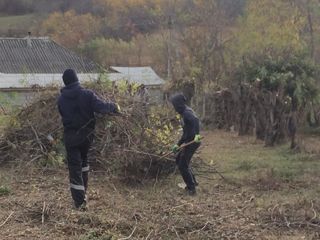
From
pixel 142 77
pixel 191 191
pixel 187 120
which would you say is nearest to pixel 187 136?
pixel 187 120

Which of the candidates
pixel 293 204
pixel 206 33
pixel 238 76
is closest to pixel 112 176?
pixel 293 204

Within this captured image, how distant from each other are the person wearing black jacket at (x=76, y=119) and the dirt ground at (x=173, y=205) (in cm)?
31

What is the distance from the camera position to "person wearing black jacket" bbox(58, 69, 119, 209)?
6.70m

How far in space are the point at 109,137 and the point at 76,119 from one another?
2480 mm

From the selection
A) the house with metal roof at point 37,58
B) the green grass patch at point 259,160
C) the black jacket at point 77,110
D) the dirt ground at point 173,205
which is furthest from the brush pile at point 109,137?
the house with metal roof at point 37,58

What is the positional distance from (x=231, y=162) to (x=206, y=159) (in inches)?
19.2

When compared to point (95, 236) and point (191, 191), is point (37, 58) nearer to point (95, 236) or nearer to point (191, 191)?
point (191, 191)

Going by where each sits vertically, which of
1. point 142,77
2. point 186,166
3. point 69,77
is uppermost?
point 69,77

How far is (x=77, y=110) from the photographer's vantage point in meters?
6.77

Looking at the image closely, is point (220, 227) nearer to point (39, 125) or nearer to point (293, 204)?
point (293, 204)

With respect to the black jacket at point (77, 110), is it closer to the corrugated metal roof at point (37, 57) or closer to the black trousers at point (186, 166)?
the black trousers at point (186, 166)

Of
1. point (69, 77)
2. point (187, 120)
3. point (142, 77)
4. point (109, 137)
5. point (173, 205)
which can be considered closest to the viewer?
point (69, 77)

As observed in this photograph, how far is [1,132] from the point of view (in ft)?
34.9

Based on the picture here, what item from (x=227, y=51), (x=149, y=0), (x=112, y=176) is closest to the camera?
(x=112, y=176)
